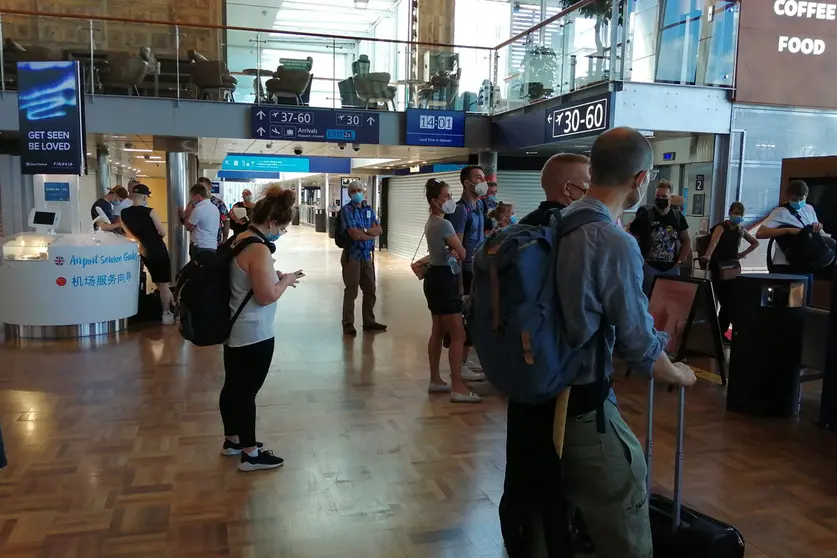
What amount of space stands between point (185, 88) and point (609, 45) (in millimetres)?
5697

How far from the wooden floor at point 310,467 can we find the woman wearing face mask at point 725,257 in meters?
1.79

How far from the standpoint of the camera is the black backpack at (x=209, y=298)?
11.0 feet

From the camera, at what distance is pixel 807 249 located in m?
6.08

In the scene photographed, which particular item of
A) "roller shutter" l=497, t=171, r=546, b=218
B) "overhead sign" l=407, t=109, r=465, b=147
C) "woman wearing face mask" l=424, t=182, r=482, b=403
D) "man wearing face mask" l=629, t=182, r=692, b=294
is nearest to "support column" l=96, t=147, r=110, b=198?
"overhead sign" l=407, t=109, r=465, b=147

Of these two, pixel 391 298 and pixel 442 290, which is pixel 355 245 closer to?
A: pixel 442 290

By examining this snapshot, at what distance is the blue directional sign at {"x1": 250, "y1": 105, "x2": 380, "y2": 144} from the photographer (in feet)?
32.2

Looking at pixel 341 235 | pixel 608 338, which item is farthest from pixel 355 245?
pixel 608 338

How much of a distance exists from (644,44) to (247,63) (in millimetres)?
5712

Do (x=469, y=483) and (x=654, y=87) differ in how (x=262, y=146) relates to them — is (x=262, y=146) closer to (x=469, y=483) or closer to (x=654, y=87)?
(x=654, y=87)

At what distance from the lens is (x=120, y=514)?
3072 millimetres

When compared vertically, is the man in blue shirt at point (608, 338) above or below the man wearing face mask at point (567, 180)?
below

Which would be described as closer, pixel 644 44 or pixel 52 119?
pixel 52 119

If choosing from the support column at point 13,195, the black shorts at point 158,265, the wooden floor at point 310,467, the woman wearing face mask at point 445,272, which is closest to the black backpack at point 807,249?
the wooden floor at point 310,467

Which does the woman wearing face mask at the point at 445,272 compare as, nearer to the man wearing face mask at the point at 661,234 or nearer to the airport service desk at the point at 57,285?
the man wearing face mask at the point at 661,234
